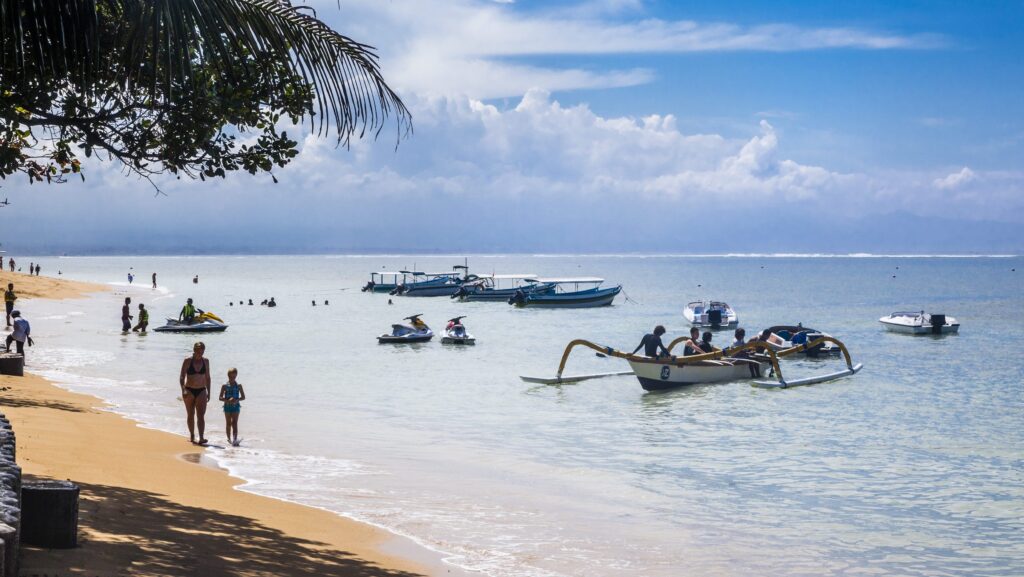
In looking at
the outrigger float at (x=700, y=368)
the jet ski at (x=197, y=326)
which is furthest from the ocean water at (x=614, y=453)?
the jet ski at (x=197, y=326)

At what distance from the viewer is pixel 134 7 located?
6.04 metres

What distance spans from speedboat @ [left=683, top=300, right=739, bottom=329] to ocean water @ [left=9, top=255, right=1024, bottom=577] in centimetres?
1831

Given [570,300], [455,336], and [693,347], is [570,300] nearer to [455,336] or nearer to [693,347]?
[455,336]

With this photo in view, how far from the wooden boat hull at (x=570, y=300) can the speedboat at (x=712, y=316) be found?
729 inches

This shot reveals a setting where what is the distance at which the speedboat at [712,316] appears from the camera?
2606 inches

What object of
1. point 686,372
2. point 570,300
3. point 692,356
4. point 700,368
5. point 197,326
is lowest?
point 197,326

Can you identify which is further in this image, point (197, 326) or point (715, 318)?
point (715, 318)

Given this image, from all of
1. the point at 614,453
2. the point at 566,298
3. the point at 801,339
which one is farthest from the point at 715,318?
the point at 614,453

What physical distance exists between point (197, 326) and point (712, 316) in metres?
34.2

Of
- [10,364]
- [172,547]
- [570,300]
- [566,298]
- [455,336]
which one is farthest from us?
[570,300]

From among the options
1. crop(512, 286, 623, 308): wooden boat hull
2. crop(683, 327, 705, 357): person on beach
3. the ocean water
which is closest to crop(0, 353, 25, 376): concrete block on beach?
the ocean water

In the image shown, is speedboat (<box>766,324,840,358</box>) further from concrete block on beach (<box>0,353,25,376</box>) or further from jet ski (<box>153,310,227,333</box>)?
jet ski (<box>153,310,227,333</box>)

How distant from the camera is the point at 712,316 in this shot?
66000 mm

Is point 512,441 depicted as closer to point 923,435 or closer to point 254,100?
point 923,435
